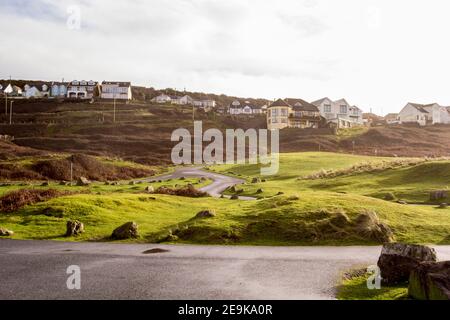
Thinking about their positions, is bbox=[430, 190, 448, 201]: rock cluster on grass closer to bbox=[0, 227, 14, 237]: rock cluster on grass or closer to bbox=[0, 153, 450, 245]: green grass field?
bbox=[0, 153, 450, 245]: green grass field

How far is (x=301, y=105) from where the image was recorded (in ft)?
536

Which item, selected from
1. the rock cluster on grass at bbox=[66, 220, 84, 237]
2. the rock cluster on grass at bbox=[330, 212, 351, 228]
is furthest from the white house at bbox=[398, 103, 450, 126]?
the rock cluster on grass at bbox=[66, 220, 84, 237]

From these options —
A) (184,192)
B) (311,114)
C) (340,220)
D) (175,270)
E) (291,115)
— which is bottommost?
(184,192)

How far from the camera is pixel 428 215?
33.6 metres

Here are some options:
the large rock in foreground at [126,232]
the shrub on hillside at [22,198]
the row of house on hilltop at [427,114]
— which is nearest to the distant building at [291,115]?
the row of house on hilltop at [427,114]

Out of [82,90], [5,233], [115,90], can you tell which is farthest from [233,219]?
[82,90]

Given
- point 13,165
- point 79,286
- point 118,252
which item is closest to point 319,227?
point 118,252

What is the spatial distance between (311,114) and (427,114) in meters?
45.1

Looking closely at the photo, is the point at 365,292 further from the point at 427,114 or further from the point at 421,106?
the point at 421,106

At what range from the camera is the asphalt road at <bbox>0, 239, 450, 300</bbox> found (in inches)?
626

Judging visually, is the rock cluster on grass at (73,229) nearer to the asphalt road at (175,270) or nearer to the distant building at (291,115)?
the asphalt road at (175,270)

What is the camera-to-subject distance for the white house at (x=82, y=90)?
7692 inches

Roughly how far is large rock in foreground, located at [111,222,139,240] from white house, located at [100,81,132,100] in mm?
174947

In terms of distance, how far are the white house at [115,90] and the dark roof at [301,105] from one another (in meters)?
75.0
